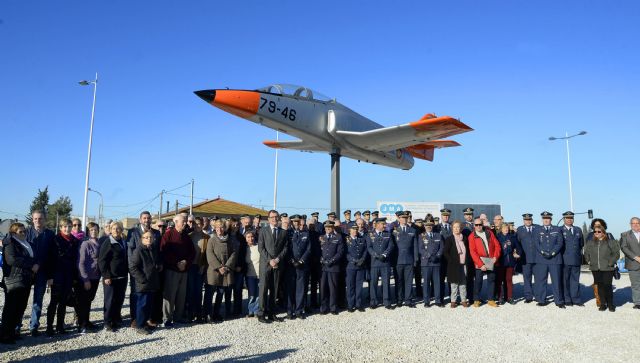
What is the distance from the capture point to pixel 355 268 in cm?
849

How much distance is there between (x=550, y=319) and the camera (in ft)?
24.3

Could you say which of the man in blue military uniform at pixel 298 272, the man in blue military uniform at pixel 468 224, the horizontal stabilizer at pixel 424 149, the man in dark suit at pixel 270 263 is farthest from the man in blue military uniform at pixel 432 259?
the horizontal stabilizer at pixel 424 149

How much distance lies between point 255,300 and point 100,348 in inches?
108

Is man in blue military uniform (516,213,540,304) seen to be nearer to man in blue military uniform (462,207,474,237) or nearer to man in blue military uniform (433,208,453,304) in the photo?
man in blue military uniform (462,207,474,237)

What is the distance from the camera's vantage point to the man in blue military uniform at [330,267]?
8.05 meters

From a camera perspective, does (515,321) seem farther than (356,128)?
No

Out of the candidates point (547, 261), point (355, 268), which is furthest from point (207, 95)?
point (547, 261)

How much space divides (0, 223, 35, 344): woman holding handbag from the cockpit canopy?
7.16m

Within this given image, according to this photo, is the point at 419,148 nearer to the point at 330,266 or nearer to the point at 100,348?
the point at 330,266

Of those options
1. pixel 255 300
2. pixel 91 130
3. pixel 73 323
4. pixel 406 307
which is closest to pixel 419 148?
pixel 406 307

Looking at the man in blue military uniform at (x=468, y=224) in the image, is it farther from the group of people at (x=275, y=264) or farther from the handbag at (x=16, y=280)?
the handbag at (x=16, y=280)

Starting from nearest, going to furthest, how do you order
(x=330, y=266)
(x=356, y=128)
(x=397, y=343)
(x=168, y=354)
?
(x=168, y=354), (x=397, y=343), (x=330, y=266), (x=356, y=128)

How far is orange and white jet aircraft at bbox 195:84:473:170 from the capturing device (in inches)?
437

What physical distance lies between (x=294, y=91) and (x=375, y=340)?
8.13 meters
